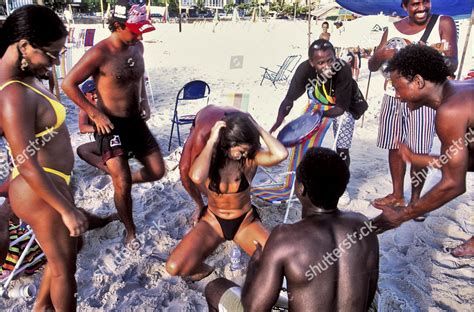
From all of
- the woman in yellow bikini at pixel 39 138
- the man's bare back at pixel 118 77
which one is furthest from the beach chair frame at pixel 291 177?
the woman in yellow bikini at pixel 39 138

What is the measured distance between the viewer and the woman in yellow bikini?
70.4 inches

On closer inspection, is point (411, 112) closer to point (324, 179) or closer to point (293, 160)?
point (293, 160)

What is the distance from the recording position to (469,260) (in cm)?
311

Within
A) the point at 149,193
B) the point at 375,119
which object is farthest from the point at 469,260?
the point at 375,119

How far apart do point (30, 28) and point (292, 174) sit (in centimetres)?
275

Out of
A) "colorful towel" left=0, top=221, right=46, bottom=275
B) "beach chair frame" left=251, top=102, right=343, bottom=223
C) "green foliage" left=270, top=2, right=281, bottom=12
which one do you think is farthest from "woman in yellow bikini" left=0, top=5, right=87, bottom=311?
"green foliage" left=270, top=2, right=281, bottom=12

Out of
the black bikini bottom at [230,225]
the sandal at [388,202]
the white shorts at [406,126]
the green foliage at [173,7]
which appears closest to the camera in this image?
the black bikini bottom at [230,225]

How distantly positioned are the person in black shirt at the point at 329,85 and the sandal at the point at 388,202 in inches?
24.5

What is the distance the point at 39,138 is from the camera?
1925mm

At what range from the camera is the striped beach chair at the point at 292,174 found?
375cm

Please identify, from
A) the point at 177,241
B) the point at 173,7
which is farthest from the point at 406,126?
the point at 173,7

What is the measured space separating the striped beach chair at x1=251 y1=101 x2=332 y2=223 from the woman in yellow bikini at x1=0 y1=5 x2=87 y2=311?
6.82 ft

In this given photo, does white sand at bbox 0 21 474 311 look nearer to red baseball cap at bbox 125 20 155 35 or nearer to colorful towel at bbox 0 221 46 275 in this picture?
colorful towel at bbox 0 221 46 275

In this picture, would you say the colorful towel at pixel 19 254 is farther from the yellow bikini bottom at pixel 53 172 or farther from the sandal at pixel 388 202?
the sandal at pixel 388 202
